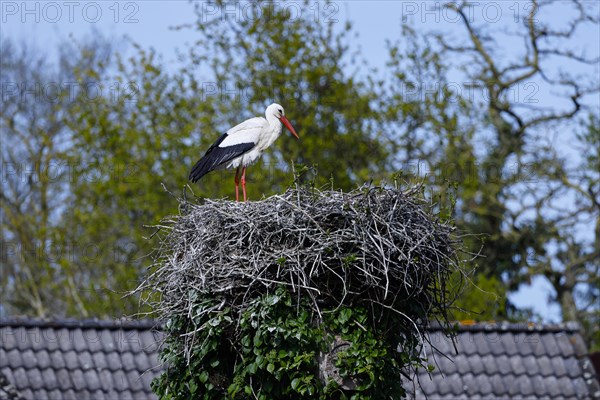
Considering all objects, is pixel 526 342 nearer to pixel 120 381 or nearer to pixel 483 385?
pixel 483 385

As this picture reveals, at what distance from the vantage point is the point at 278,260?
639 centimetres

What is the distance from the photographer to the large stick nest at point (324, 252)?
21.2 feet

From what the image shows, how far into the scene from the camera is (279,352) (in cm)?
641

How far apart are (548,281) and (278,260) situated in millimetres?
16839

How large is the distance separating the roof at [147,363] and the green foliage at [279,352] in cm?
438

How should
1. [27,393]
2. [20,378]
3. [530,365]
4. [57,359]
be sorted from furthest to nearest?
[530,365]
[57,359]
[20,378]
[27,393]

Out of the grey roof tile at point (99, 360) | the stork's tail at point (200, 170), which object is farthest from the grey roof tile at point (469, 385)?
the stork's tail at point (200, 170)

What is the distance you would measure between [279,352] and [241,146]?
7.45 ft

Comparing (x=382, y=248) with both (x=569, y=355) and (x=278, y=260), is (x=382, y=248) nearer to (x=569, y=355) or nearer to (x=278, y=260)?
(x=278, y=260)

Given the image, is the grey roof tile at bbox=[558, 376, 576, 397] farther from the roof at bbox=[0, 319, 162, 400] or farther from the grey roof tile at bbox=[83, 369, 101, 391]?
the grey roof tile at bbox=[83, 369, 101, 391]

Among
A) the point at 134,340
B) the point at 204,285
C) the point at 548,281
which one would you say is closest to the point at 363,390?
the point at 204,285

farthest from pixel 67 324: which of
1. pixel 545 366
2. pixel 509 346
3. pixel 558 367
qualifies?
pixel 558 367

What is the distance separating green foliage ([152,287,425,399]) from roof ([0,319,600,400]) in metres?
4.38

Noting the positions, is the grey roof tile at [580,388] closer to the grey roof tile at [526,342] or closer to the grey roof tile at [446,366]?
the grey roof tile at [526,342]
